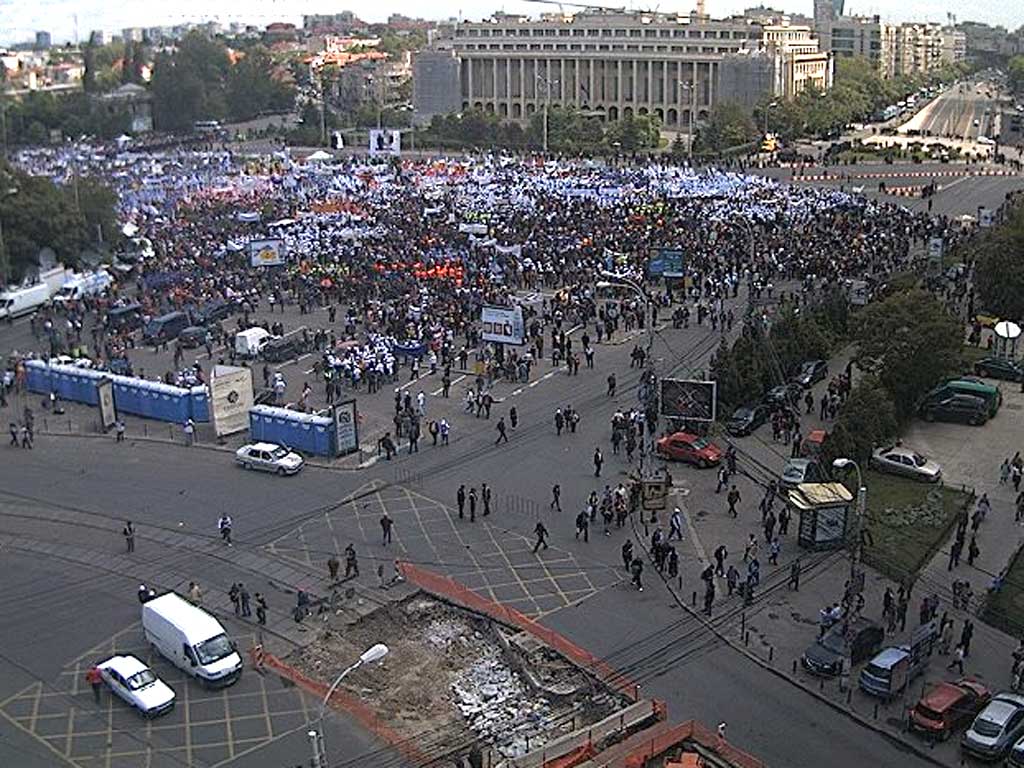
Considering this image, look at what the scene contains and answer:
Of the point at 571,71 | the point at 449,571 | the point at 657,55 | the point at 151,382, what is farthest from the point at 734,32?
the point at 449,571

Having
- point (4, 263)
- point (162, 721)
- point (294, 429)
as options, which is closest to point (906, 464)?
point (294, 429)

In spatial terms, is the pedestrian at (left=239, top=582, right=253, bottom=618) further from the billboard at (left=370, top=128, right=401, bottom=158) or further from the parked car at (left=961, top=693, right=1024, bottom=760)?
the billboard at (left=370, top=128, right=401, bottom=158)

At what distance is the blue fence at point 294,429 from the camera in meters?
27.9

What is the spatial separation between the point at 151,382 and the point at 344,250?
1782 centimetres

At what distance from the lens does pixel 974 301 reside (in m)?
39.8

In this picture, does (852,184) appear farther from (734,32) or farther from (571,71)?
(571,71)

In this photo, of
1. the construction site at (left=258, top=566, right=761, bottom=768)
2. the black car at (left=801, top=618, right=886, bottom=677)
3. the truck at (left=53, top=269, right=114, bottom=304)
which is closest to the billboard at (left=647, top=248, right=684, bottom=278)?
the truck at (left=53, top=269, right=114, bottom=304)

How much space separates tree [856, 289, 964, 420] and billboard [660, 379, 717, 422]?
4367 millimetres

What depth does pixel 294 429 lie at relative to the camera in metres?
28.3

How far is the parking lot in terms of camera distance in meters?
16.5

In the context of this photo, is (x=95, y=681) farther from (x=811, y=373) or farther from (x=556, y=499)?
(x=811, y=373)

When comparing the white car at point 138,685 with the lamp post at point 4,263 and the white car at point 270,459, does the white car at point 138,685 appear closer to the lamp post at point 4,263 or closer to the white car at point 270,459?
the white car at point 270,459

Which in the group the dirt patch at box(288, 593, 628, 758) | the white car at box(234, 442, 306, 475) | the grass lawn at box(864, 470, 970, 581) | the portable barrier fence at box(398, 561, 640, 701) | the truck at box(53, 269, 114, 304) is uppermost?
the truck at box(53, 269, 114, 304)

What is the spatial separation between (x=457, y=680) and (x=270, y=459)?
1036 cm
